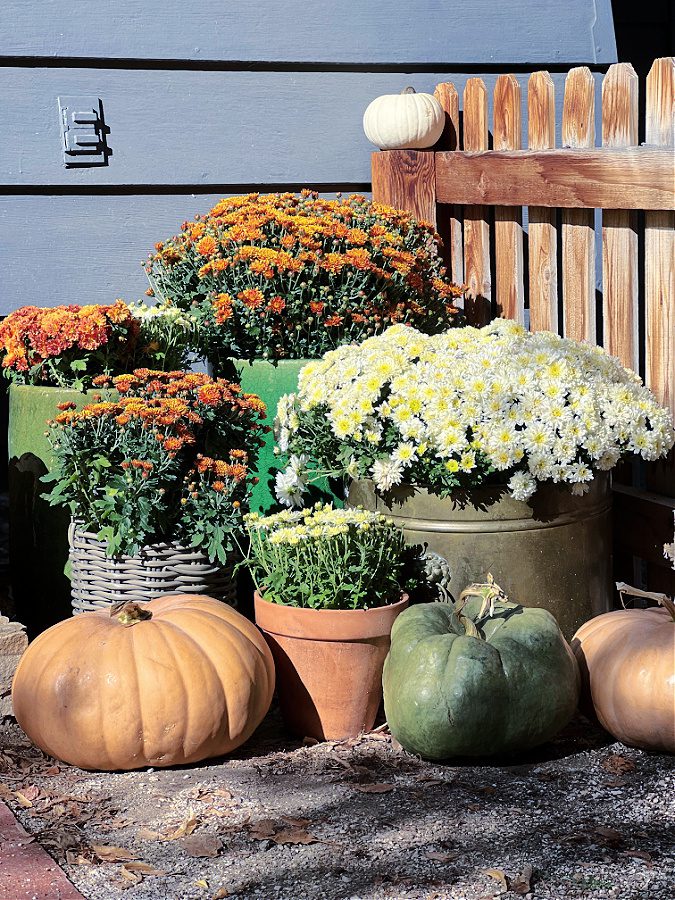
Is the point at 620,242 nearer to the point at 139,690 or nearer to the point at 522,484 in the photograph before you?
the point at 522,484

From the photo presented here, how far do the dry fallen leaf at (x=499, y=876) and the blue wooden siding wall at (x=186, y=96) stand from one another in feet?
9.36

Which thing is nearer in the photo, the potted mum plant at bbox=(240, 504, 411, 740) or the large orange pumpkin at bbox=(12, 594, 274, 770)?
the large orange pumpkin at bbox=(12, 594, 274, 770)

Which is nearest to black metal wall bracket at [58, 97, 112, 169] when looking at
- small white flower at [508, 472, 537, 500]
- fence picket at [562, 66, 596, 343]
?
fence picket at [562, 66, 596, 343]

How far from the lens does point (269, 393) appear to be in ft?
12.9

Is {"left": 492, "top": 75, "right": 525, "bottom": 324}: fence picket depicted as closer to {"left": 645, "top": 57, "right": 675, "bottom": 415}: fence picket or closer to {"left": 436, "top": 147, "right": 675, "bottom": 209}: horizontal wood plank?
{"left": 436, "top": 147, "right": 675, "bottom": 209}: horizontal wood plank

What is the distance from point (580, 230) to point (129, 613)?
2000mm

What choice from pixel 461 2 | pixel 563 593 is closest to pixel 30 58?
pixel 461 2

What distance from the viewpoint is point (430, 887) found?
7.70 feet

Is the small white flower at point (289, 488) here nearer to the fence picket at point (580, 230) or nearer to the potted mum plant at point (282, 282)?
the potted mum plant at point (282, 282)

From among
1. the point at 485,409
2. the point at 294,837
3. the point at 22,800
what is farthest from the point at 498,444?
the point at 22,800

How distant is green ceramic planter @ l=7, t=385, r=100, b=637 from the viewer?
3826mm

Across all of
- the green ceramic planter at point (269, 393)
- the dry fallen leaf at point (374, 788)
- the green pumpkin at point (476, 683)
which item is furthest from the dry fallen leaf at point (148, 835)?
the green ceramic planter at point (269, 393)

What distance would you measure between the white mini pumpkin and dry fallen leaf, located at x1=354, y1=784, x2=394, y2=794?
8.81ft

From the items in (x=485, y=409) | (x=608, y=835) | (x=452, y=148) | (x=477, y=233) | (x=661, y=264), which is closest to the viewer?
(x=608, y=835)
